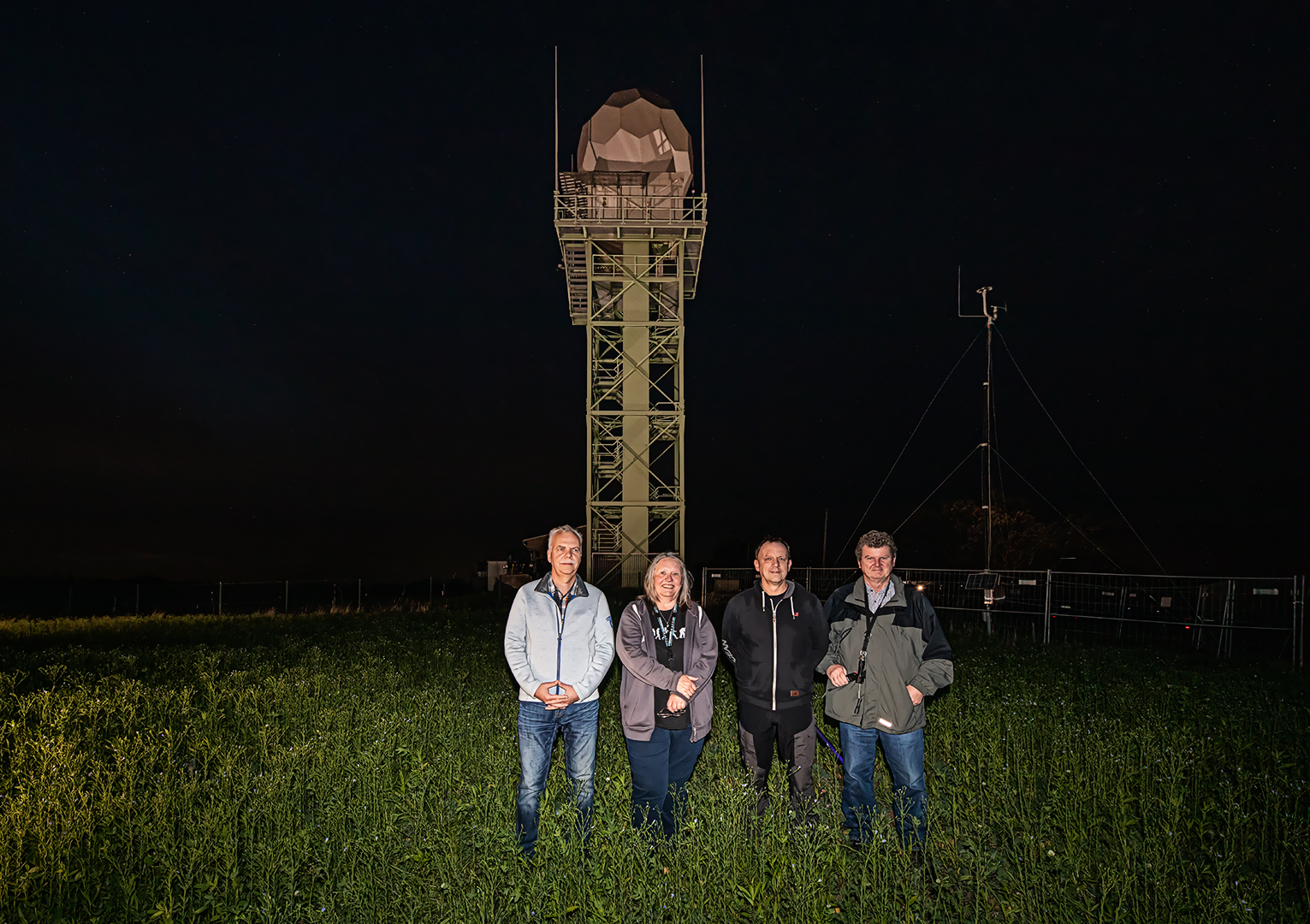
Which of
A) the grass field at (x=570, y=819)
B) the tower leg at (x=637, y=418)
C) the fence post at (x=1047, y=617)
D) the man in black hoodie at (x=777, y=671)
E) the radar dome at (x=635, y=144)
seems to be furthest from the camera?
the radar dome at (x=635, y=144)

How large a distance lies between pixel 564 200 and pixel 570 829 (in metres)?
27.8

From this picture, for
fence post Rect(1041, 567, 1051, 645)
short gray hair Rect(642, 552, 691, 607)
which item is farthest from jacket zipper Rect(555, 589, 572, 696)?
fence post Rect(1041, 567, 1051, 645)

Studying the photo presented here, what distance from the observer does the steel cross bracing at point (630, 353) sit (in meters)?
29.8

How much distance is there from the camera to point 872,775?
5.28 meters

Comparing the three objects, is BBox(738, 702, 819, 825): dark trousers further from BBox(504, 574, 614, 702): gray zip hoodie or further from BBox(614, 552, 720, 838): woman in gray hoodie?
BBox(504, 574, 614, 702): gray zip hoodie

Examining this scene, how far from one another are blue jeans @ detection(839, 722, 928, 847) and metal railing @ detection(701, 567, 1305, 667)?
7427mm

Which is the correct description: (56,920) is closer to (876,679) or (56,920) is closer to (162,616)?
(876,679)

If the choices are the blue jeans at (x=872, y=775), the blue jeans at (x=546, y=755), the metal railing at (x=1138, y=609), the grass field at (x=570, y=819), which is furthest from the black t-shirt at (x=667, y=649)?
the metal railing at (x=1138, y=609)

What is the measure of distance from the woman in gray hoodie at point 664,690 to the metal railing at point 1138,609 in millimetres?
7922

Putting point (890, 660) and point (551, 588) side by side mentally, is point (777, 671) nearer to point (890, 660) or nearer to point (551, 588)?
point (890, 660)

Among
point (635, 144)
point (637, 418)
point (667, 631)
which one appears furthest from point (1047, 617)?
point (635, 144)

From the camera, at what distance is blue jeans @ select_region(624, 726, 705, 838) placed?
16.7 ft

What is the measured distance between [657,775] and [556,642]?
105 cm

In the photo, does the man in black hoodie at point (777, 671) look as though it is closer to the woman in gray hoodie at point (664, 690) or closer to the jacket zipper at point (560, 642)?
the woman in gray hoodie at point (664, 690)
